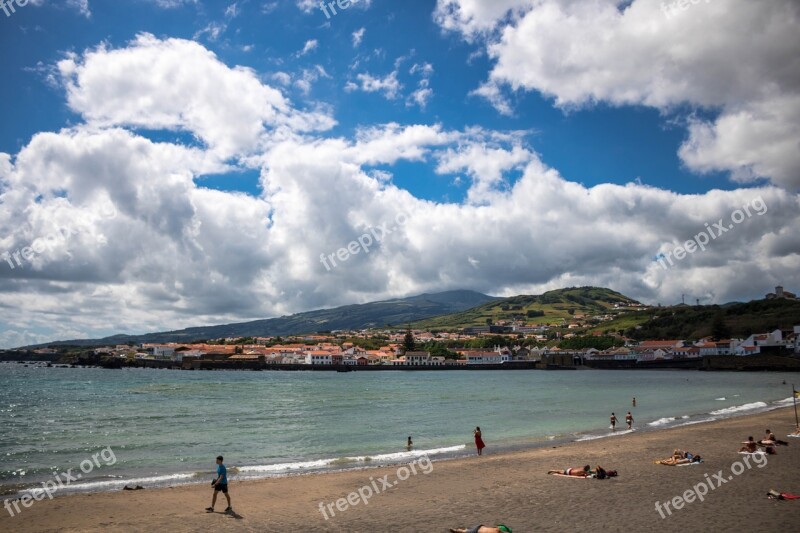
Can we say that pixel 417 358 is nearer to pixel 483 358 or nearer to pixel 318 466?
pixel 483 358

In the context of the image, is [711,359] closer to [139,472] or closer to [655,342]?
[655,342]

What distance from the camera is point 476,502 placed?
49.0 feet

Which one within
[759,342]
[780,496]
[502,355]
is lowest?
[502,355]

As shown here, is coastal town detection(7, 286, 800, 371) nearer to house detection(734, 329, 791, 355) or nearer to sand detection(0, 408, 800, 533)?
house detection(734, 329, 791, 355)

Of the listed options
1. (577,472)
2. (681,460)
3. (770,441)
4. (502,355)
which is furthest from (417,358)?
(577,472)

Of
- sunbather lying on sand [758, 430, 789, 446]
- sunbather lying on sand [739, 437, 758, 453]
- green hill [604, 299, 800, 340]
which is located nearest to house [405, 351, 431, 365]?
green hill [604, 299, 800, 340]

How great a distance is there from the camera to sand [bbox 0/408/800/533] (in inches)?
505

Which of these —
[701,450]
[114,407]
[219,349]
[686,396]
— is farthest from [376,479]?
[219,349]

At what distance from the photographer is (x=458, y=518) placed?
43.7 ft

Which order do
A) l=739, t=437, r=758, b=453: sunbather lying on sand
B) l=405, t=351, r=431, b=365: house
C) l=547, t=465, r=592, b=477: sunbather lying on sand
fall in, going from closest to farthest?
l=547, t=465, r=592, b=477: sunbather lying on sand
l=739, t=437, r=758, b=453: sunbather lying on sand
l=405, t=351, r=431, b=365: house

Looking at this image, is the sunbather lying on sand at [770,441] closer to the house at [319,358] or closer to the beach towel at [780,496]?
the beach towel at [780,496]

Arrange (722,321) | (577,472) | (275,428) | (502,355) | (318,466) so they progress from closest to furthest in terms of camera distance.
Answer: (577,472) → (318,466) → (275,428) → (722,321) → (502,355)

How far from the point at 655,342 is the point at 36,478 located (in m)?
167

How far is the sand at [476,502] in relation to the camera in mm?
12836
